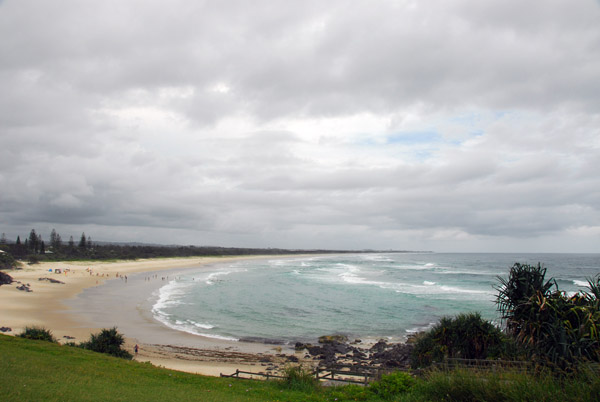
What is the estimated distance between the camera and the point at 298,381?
12766 mm

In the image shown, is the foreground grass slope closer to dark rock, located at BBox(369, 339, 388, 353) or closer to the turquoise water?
dark rock, located at BBox(369, 339, 388, 353)

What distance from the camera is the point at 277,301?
144ft

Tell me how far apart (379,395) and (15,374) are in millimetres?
10473

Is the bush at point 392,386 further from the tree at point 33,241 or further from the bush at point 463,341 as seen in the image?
the tree at point 33,241

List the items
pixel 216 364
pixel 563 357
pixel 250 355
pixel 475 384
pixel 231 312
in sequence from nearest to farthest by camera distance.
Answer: pixel 475 384
pixel 563 357
pixel 216 364
pixel 250 355
pixel 231 312

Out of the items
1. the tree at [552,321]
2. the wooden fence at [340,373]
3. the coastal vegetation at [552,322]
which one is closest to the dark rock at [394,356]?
the wooden fence at [340,373]

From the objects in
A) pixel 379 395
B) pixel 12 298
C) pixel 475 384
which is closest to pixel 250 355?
pixel 379 395

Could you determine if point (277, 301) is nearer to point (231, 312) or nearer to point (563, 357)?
point (231, 312)

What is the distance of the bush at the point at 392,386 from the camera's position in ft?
37.4

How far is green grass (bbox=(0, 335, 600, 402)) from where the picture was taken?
8.52 metres

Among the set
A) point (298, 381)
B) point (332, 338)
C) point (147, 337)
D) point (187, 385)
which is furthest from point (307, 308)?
point (187, 385)

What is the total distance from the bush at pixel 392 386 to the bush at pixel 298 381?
189 cm

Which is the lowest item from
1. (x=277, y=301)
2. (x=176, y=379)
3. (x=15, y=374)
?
(x=277, y=301)

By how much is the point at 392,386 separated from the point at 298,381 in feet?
9.98
